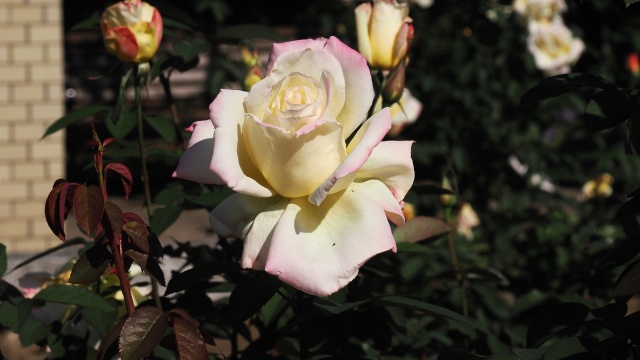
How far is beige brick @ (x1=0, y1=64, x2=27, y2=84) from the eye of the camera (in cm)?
394

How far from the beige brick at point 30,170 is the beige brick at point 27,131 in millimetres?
113

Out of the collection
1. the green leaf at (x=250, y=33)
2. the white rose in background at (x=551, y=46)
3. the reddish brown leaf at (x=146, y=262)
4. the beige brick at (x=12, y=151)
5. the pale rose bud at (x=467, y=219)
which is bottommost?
the beige brick at (x=12, y=151)

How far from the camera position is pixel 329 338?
4.15ft

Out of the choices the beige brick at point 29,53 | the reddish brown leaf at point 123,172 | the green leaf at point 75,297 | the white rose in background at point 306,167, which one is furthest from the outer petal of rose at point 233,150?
the beige brick at point 29,53

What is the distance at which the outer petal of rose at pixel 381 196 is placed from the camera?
91cm

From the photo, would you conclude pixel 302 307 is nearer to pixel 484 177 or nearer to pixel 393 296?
pixel 393 296

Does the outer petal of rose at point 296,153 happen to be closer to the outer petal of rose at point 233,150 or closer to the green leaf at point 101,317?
the outer petal of rose at point 233,150

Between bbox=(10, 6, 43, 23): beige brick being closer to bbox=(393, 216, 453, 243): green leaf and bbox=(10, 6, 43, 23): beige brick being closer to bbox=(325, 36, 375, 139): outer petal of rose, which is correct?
bbox=(393, 216, 453, 243): green leaf

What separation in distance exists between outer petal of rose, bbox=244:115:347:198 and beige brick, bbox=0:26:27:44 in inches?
132

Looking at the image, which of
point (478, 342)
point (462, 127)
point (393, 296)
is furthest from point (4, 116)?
point (393, 296)

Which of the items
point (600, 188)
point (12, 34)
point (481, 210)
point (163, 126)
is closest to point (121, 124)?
point (163, 126)

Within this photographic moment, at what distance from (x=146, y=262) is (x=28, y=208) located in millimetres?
3224

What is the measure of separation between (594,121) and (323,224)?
1.44 feet

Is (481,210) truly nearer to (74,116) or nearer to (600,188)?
(600,188)
